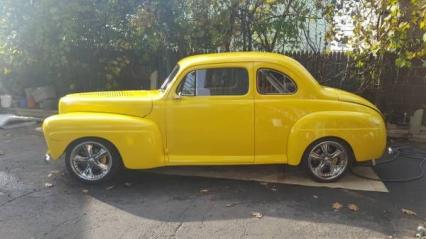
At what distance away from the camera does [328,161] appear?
18.5 ft

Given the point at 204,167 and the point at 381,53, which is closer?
the point at 204,167

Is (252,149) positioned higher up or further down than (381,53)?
further down

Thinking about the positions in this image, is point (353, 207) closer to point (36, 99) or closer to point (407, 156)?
point (407, 156)

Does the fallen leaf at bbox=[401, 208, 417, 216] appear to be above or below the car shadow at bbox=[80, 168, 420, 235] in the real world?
below

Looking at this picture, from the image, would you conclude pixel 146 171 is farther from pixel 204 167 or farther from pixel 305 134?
pixel 305 134

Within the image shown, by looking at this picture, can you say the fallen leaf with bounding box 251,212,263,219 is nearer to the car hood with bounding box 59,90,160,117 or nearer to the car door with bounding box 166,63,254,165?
the car door with bounding box 166,63,254,165

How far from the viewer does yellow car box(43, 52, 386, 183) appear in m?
5.48

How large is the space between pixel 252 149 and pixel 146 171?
164cm

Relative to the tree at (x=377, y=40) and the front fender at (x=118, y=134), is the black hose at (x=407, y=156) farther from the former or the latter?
the front fender at (x=118, y=134)

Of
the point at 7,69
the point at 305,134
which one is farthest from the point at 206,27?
the point at 7,69

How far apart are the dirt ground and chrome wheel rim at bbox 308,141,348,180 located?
0.29m

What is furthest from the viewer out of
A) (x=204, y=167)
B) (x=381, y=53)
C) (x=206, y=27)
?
(x=206, y=27)

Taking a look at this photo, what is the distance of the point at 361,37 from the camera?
27.3 feet

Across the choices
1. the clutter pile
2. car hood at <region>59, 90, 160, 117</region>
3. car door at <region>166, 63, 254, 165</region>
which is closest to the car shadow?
car door at <region>166, 63, 254, 165</region>
